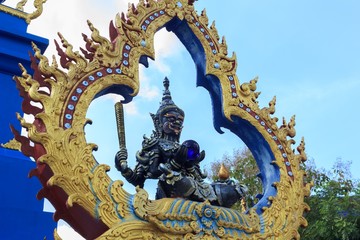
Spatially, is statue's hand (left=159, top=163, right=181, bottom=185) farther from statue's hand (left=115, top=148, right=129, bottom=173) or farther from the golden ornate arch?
statue's hand (left=115, top=148, right=129, bottom=173)

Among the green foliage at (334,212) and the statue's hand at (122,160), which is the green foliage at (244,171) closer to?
the green foliage at (334,212)

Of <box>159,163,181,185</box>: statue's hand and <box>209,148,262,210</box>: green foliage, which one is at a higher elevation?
<box>209,148,262,210</box>: green foliage

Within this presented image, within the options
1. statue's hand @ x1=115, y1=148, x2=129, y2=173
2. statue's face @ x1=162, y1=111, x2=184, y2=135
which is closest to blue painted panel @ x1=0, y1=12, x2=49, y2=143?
statue's hand @ x1=115, y1=148, x2=129, y2=173

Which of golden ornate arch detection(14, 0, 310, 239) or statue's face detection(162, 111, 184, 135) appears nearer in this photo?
golden ornate arch detection(14, 0, 310, 239)

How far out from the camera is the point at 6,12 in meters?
5.21

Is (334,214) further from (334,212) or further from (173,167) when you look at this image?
(173,167)

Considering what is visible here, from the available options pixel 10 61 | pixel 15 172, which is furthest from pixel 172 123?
pixel 10 61

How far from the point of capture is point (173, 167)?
374 cm

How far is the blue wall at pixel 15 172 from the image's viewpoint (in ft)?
13.7

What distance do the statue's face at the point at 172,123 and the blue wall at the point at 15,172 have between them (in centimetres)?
128

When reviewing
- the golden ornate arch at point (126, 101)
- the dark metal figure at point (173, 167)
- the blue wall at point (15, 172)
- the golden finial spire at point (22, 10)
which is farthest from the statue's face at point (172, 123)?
the golden finial spire at point (22, 10)

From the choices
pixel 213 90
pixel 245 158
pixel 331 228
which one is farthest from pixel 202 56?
pixel 245 158

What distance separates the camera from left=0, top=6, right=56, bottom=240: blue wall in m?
4.16

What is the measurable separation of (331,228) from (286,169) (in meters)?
4.08
